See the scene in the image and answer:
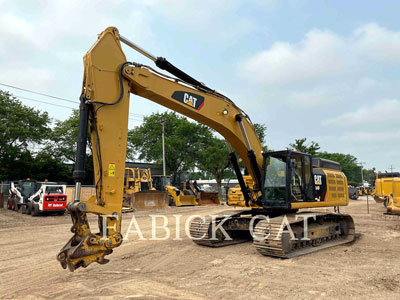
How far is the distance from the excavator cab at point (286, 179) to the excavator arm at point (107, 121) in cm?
264

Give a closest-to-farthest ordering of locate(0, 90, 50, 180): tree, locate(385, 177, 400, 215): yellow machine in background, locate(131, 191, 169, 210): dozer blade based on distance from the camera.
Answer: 1. locate(385, 177, 400, 215): yellow machine in background
2. locate(131, 191, 169, 210): dozer blade
3. locate(0, 90, 50, 180): tree

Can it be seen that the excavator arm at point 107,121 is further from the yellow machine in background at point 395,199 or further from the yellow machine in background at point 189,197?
the yellow machine in background at point 189,197

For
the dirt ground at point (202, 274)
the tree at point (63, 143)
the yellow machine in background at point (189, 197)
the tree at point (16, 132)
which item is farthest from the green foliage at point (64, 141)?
the dirt ground at point (202, 274)

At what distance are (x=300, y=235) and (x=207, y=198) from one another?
17.1m

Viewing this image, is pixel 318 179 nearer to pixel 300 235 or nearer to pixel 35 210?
pixel 300 235

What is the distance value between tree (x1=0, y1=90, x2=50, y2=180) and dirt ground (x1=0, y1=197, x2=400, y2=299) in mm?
25343

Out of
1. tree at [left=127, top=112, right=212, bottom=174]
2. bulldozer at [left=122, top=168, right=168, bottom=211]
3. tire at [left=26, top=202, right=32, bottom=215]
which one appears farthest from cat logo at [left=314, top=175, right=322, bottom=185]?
tree at [left=127, top=112, right=212, bottom=174]

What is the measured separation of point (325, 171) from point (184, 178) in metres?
20.8

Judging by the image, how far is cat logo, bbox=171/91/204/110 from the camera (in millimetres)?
6496

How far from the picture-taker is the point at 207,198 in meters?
24.7

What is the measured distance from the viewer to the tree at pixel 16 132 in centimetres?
3058

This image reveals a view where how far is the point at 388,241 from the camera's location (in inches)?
364

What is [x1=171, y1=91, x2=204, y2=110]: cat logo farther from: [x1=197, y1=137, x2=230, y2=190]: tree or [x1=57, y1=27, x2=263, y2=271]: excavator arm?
[x1=197, y1=137, x2=230, y2=190]: tree

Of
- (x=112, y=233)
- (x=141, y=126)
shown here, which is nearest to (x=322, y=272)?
(x=112, y=233)
